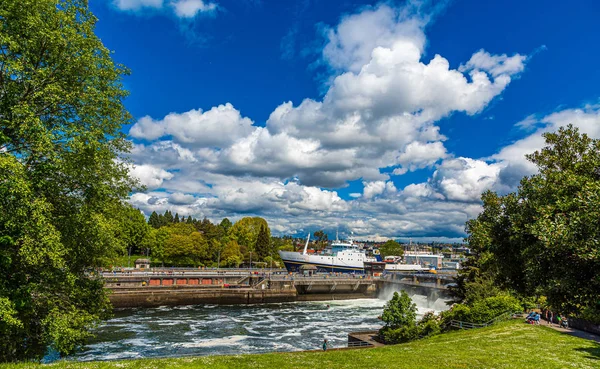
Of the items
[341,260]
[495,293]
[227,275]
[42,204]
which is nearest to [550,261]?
[42,204]

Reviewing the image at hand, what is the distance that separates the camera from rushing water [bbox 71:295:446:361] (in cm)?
2938

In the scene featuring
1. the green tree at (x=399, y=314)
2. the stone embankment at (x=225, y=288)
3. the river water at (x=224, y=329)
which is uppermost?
the green tree at (x=399, y=314)

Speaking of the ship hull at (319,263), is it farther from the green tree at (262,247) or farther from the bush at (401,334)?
the bush at (401,334)

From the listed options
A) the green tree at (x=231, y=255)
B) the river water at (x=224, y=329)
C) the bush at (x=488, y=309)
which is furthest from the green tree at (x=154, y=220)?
the bush at (x=488, y=309)

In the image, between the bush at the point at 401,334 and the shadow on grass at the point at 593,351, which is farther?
the bush at the point at 401,334

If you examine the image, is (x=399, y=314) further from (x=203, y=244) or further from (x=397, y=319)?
(x=203, y=244)

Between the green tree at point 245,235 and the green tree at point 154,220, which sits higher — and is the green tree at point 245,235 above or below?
below

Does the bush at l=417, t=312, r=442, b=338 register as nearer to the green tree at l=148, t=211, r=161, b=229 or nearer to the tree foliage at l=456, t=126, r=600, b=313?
the tree foliage at l=456, t=126, r=600, b=313

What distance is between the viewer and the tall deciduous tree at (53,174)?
10.1m

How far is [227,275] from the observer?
65.8 metres

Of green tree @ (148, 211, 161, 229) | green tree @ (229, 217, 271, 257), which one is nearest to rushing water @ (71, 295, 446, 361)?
green tree @ (229, 217, 271, 257)

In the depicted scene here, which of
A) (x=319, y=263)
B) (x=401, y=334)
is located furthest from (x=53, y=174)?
(x=319, y=263)

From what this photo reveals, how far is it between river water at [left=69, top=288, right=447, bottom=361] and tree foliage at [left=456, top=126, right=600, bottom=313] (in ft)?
77.8

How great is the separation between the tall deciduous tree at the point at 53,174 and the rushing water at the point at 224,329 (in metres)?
16.8
